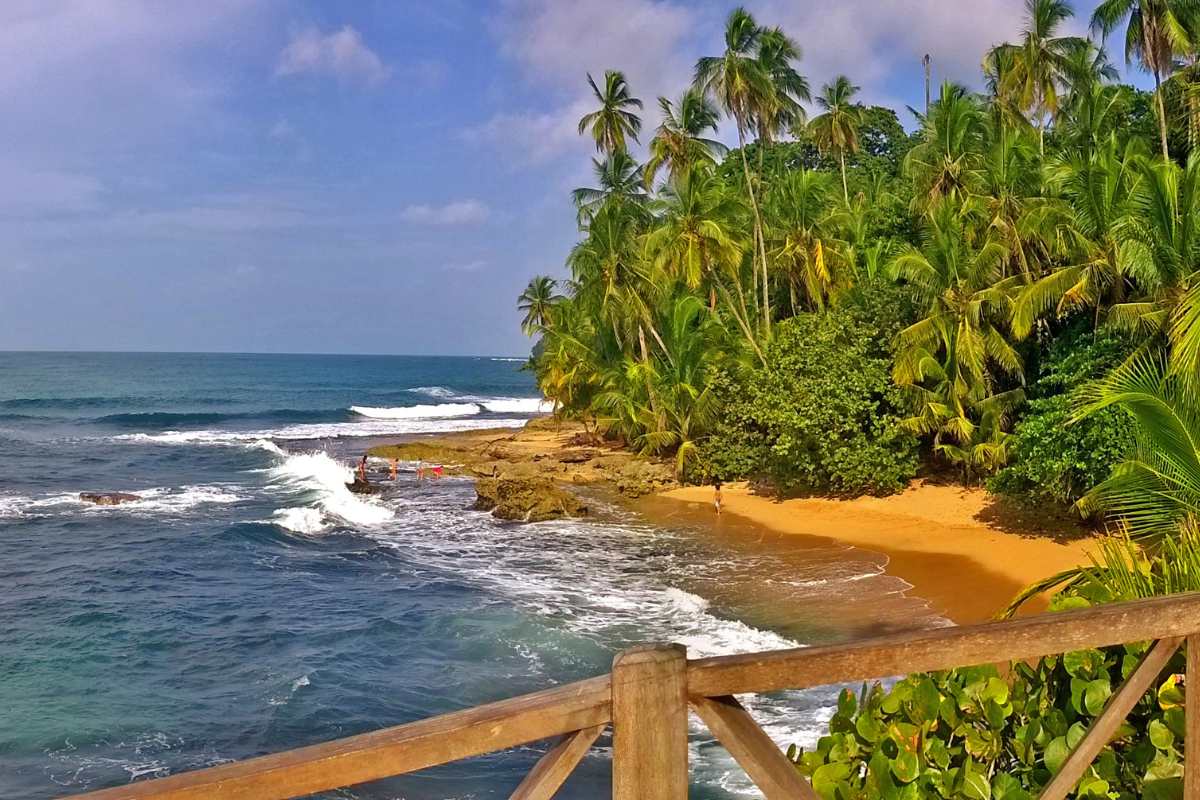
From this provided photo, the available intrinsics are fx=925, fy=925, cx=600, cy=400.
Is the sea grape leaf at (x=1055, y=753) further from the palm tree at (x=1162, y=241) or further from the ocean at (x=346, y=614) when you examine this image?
the palm tree at (x=1162, y=241)

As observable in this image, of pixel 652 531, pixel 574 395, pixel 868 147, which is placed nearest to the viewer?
pixel 652 531

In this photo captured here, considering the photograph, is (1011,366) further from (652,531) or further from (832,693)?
(832,693)

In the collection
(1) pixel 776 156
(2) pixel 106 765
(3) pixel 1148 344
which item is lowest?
(2) pixel 106 765

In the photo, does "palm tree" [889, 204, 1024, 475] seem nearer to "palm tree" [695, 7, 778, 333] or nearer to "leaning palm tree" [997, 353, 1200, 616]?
"palm tree" [695, 7, 778, 333]

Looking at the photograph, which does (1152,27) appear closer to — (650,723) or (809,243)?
(809,243)

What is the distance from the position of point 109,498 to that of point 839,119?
28.9 meters

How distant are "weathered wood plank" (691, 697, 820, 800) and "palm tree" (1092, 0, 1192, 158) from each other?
2122 cm

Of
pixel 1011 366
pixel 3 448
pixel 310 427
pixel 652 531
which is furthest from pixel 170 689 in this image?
pixel 310 427

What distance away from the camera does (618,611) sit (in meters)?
14.8

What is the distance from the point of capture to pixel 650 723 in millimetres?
1809

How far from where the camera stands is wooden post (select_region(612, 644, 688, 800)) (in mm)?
1797

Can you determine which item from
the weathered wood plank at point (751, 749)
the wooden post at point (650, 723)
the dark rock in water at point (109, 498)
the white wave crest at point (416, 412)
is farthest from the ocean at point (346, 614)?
the white wave crest at point (416, 412)

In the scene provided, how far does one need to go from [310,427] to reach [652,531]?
36.9m

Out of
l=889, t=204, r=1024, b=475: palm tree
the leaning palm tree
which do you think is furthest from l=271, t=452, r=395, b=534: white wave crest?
the leaning palm tree
